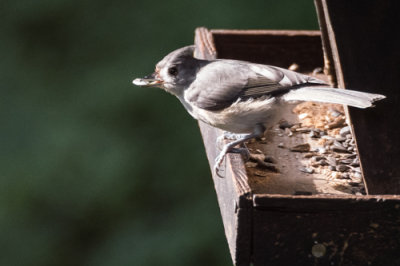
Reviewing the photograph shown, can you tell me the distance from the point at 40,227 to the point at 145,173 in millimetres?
760

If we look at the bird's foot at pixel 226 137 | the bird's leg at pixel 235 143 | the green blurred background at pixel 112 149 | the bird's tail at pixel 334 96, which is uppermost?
the bird's tail at pixel 334 96

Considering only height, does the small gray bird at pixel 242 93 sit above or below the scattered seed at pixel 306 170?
above

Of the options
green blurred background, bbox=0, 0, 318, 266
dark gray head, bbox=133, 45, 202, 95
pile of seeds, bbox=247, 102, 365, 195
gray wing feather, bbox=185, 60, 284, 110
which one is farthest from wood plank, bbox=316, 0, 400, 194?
green blurred background, bbox=0, 0, 318, 266

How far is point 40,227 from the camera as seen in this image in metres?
5.66

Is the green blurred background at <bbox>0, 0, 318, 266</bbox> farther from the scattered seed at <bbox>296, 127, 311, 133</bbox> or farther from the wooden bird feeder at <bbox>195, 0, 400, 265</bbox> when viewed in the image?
A: the scattered seed at <bbox>296, 127, 311, 133</bbox>

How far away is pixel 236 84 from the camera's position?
3506 mm

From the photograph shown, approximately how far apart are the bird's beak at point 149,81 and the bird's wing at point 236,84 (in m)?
0.13

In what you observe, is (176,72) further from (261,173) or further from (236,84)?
(261,173)

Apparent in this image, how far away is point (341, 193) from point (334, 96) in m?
0.35

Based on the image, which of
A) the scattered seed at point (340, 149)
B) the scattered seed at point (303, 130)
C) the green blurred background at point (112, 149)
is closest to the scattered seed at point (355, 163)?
the scattered seed at point (340, 149)

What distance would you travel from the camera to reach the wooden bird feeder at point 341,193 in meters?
2.77

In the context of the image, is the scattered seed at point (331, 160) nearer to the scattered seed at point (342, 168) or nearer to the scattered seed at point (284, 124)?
the scattered seed at point (342, 168)

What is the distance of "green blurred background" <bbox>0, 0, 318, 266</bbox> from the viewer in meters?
5.46

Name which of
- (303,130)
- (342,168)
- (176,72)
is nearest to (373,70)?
(342,168)
